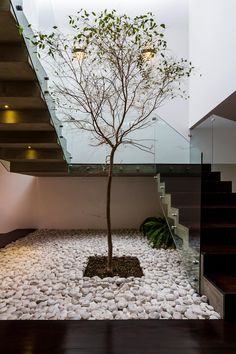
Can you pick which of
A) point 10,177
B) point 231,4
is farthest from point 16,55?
point 10,177

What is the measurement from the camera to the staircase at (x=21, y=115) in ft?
10.1

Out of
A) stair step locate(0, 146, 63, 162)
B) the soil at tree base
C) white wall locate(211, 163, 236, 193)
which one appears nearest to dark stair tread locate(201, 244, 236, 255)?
the soil at tree base

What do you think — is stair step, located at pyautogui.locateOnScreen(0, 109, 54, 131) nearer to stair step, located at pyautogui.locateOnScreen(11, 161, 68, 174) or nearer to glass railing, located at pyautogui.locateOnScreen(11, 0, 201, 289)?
glass railing, located at pyautogui.locateOnScreen(11, 0, 201, 289)

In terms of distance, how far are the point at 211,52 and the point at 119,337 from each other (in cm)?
518

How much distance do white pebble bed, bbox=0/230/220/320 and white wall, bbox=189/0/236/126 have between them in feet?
9.71

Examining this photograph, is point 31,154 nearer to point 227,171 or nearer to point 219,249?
point 219,249

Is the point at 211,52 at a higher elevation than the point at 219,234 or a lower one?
higher

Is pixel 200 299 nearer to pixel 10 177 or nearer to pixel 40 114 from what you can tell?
pixel 40 114

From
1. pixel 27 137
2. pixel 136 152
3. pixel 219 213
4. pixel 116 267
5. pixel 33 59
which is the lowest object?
pixel 116 267

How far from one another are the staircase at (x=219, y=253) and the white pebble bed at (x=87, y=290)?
156 mm

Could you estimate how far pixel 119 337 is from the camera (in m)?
2.12

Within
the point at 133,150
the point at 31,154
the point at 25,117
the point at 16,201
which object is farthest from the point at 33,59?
the point at 16,201

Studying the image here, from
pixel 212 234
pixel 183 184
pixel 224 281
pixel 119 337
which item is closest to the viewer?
pixel 119 337

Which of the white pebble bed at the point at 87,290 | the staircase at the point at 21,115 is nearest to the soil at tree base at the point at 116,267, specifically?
the white pebble bed at the point at 87,290
